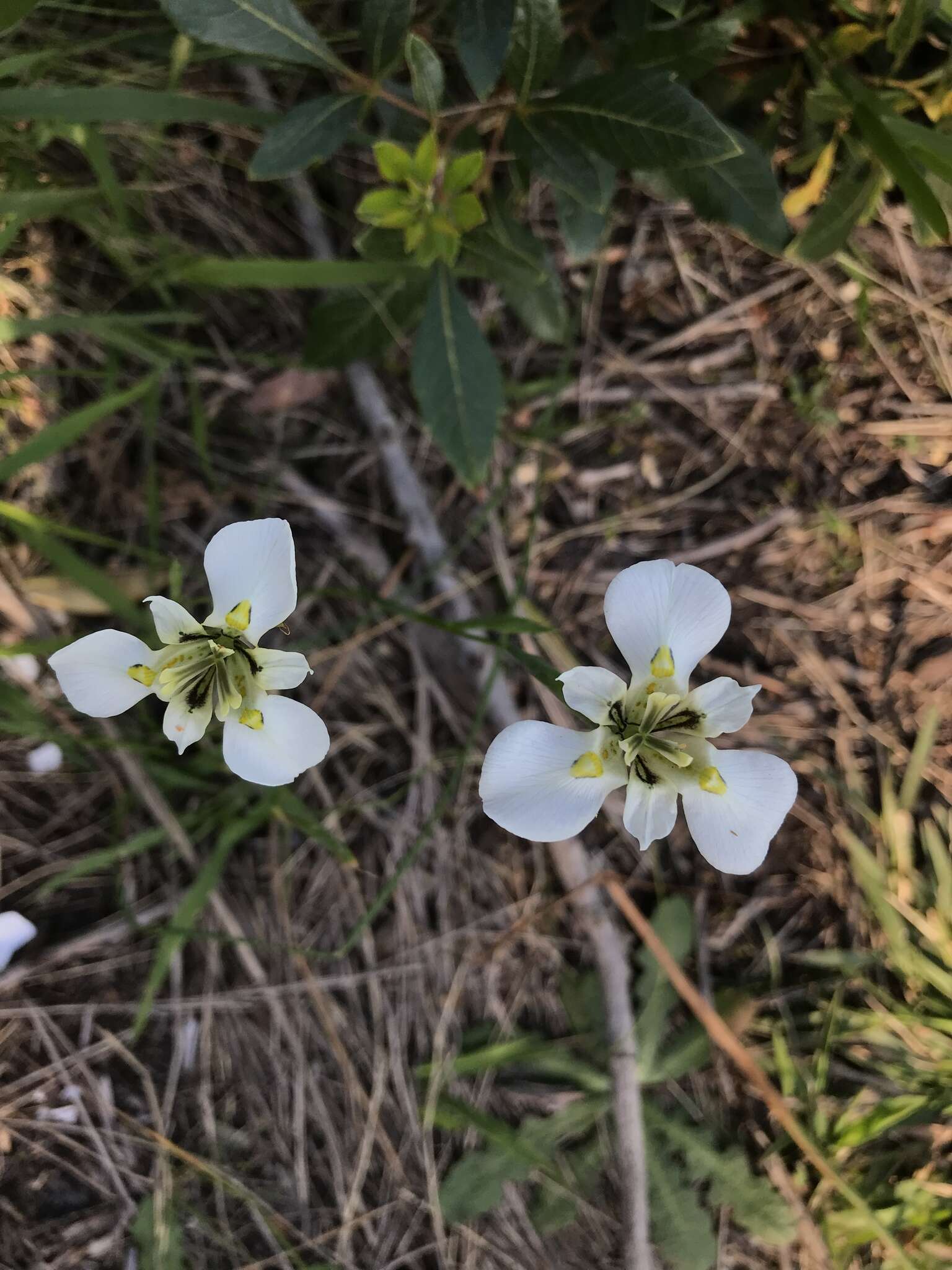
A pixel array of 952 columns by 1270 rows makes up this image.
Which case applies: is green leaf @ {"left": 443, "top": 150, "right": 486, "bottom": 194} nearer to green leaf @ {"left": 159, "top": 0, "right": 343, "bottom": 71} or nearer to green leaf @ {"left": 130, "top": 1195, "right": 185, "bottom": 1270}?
green leaf @ {"left": 159, "top": 0, "right": 343, "bottom": 71}

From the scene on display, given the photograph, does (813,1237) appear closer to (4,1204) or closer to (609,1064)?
(609,1064)

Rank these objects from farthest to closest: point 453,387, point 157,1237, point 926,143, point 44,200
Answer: point 157,1237 < point 453,387 < point 44,200 < point 926,143

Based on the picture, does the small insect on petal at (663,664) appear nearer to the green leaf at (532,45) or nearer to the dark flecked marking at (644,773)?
the dark flecked marking at (644,773)

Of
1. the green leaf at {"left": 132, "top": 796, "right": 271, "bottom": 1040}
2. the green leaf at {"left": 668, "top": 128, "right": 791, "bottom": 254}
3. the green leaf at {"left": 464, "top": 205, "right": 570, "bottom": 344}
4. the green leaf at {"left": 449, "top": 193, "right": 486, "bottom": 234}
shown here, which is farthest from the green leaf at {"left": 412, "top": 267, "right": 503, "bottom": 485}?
the green leaf at {"left": 132, "top": 796, "right": 271, "bottom": 1040}

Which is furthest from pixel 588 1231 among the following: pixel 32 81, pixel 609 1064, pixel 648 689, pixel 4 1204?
pixel 32 81

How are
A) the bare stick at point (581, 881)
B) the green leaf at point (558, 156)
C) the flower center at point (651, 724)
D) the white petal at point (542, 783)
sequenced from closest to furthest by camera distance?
the white petal at point (542, 783) → the flower center at point (651, 724) → the green leaf at point (558, 156) → the bare stick at point (581, 881)

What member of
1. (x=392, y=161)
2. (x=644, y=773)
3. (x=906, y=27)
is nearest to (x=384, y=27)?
(x=392, y=161)

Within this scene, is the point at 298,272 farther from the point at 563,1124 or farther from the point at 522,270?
the point at 563,1124

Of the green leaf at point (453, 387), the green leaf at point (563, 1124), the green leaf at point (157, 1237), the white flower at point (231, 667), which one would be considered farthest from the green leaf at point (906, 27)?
the green leaf at point (157, 1237)
